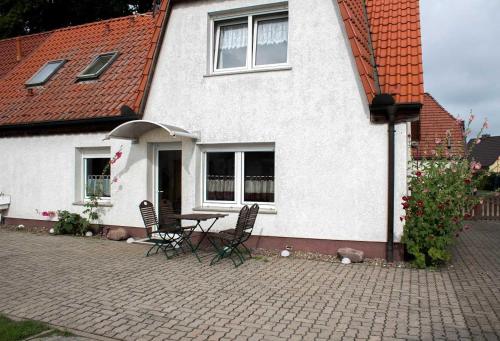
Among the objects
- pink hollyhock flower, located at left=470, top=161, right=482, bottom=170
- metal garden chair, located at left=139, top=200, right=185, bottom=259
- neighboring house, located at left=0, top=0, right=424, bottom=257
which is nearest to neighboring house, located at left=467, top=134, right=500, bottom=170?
neighboring house, located at left=0, top=0, right=424, bottom=257

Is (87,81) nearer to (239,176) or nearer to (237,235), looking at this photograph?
(239,176)

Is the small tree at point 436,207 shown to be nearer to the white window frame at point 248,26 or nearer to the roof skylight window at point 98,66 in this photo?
the white window frame at point 248,26

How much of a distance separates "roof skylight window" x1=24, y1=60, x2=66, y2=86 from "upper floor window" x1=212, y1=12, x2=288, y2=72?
6669mm

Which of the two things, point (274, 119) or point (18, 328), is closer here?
point (18, 328)

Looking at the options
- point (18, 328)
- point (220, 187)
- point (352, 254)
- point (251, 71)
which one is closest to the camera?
point (18, 328)

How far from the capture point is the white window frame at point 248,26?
9.77 metres

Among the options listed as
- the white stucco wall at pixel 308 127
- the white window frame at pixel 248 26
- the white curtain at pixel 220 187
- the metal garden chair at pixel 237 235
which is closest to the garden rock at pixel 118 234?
the white stucco wall at pixel 308 127

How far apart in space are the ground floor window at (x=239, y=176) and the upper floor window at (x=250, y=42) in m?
1.93

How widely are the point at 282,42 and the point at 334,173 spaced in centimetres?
314

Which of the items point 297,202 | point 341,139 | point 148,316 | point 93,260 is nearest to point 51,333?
point 148,316

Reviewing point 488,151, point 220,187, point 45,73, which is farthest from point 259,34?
point 488,151

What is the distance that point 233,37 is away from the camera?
10367mm

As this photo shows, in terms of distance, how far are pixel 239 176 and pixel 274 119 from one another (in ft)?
5.01

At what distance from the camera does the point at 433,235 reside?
7.88 meters
